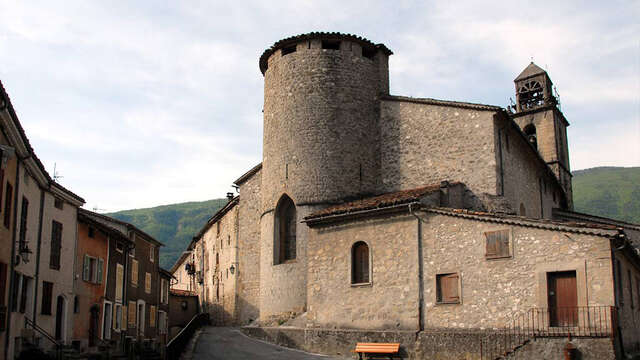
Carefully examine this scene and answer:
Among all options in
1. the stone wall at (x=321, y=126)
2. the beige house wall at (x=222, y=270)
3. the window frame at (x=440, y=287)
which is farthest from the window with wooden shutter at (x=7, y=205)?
the beige house wall at (x=222, y=270)

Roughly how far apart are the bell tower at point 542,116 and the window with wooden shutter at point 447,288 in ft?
95.3

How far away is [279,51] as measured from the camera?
31.7 metres

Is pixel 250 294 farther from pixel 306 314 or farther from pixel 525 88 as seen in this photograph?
pixel 525 88

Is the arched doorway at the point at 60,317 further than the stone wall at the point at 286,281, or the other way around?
the stone wall at the point at 286,281

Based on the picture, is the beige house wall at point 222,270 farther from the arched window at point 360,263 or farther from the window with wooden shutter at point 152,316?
the arched window at point 360,263

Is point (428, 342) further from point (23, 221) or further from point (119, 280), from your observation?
point (119, 280)

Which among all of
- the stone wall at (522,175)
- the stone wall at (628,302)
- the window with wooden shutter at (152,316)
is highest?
the stone wall at (522,175)

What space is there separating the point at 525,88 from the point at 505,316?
108 feet

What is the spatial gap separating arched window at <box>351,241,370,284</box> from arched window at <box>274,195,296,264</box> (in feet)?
17.9

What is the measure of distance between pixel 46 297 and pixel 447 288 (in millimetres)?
13624

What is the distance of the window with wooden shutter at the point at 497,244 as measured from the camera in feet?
66.8

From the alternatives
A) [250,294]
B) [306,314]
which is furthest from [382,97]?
[250,294]

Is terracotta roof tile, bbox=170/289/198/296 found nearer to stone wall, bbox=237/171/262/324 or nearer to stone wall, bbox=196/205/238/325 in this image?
stone wall, bbox=196/205/238/325

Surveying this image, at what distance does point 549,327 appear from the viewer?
62.3ft
